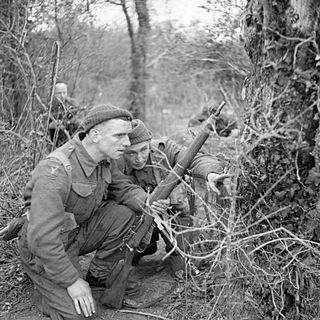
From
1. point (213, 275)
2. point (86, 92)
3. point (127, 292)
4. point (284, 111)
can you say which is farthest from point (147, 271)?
point (86, 92)

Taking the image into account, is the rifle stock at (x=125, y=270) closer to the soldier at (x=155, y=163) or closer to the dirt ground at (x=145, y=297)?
the dirt ground at (x=145, y=297)

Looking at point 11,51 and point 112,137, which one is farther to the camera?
point 11,51

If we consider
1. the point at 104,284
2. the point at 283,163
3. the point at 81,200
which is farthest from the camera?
the point at 104,284

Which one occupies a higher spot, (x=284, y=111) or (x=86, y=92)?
(x=284, y=111)

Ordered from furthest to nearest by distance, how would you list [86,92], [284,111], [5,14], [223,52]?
[86,92] < [223,52] < [5,14] < [284,111]

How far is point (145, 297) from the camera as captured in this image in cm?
424

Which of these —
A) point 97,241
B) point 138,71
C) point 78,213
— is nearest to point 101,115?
Answer: point 78,213

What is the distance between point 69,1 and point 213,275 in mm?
4255

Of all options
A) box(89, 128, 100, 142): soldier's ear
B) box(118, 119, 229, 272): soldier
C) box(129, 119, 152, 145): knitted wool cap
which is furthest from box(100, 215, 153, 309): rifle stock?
box(89, 128, 100, 142): soldier's ear

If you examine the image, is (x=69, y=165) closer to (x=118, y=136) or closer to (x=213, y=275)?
(x=118, y=136)

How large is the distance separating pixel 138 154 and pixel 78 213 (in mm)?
679

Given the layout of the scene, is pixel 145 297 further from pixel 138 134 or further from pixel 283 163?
pixel 283 163

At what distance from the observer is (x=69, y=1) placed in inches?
262

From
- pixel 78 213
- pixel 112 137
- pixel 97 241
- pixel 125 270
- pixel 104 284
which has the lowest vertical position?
pixel 104 284
